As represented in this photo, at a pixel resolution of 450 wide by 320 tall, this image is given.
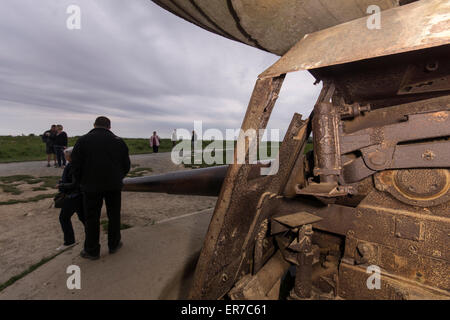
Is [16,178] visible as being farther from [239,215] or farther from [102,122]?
[239,215]

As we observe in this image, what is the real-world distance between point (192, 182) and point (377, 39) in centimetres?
232

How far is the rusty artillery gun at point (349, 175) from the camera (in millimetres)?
1292

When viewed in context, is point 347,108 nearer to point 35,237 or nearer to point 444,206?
point 444,206

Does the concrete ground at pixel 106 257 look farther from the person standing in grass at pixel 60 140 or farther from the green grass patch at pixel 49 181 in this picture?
the person standing in grass at pixel 60 140

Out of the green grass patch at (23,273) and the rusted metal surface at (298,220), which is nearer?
the rusted metal surface at (298,220)

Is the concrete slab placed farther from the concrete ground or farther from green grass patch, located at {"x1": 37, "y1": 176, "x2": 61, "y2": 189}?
green grass patch, located at {"x1": 37, "y1": 176, "x2": 61, "y2": 189}

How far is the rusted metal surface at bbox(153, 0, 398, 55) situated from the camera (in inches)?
56.7

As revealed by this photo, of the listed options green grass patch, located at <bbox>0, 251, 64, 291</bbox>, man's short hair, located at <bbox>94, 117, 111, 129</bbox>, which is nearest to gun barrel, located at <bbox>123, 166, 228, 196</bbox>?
man's short hair, located at <bbox>94, 117, 111, 129</bbox>

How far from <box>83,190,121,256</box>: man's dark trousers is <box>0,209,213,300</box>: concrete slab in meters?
0.16

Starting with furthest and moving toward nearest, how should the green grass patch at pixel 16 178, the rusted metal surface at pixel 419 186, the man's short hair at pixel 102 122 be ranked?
the green grass patch at pixel 16 178 → the man's short hair at pixel 102 122 → the rusted metal surface at pixel 419 186

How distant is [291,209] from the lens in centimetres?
201

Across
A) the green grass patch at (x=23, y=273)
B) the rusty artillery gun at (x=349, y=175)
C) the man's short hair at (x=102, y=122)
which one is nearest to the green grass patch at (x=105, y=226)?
the green grass patch at (x=23, y=273)

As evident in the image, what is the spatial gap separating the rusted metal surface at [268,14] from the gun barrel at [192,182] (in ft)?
5.27

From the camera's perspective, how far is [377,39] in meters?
1.01
